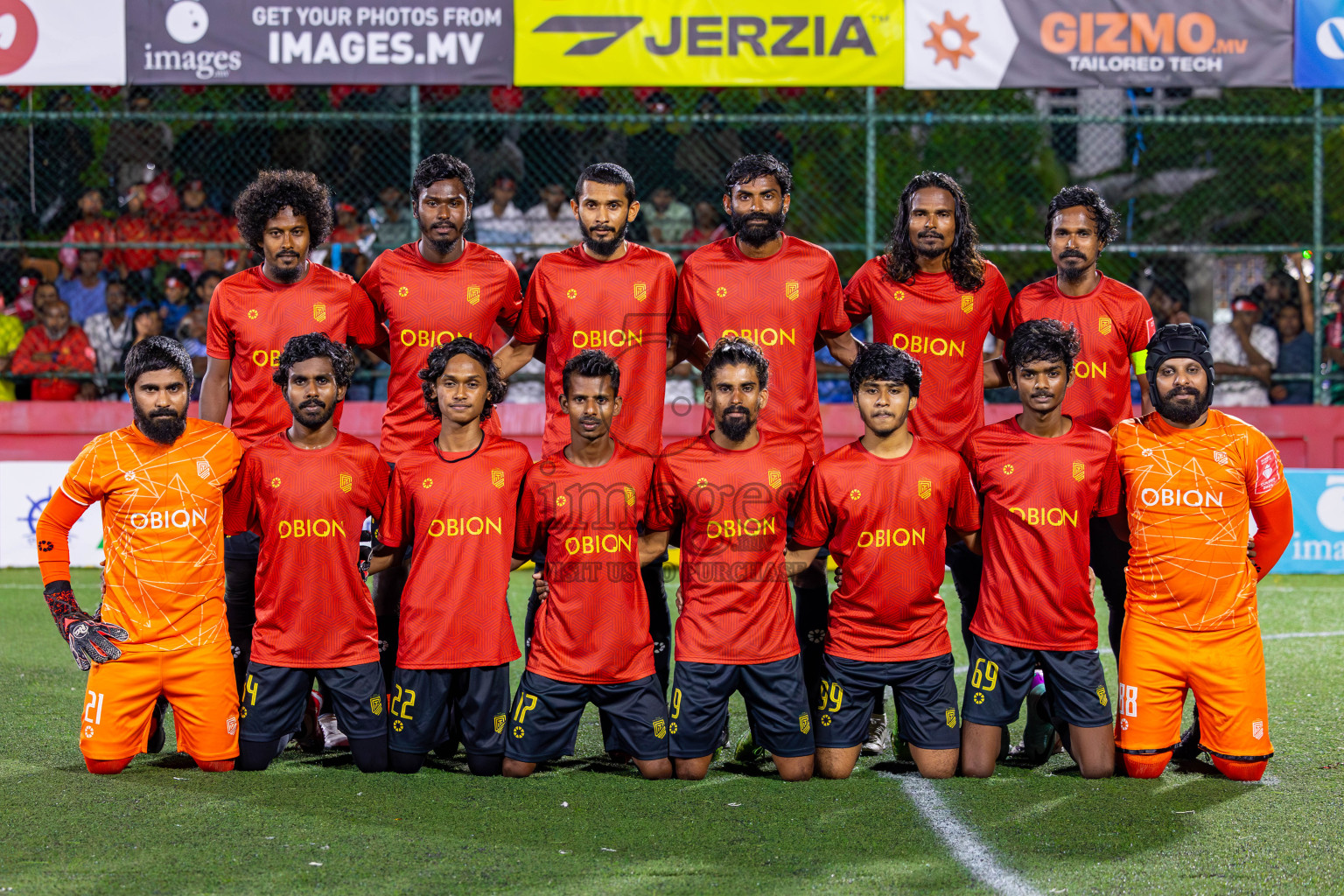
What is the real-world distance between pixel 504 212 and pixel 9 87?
456 centimetres

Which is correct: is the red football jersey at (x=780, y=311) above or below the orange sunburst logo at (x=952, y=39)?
below

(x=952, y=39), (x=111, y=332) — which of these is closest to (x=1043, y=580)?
(x=952, y=39)

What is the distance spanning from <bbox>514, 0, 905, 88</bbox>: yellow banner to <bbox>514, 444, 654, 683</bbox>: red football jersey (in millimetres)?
6010

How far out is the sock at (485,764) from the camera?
16.1 ft

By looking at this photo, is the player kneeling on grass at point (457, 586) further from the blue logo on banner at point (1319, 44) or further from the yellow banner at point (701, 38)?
the blue logo on banner at point (1319, 44)

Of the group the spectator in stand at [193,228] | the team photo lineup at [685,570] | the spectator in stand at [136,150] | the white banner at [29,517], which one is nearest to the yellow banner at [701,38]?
the spectator in stand at [193,228]

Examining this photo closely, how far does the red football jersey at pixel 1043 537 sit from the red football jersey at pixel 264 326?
8.56 feet

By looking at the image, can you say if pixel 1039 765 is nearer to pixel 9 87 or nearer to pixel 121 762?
pixel 121 762

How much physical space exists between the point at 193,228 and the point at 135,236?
480 mm

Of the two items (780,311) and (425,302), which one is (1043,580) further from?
(425,302)

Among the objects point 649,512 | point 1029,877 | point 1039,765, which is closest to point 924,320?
point 649,512

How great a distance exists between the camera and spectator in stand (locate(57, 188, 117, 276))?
37.6 ft

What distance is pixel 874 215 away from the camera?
1091 centimetres

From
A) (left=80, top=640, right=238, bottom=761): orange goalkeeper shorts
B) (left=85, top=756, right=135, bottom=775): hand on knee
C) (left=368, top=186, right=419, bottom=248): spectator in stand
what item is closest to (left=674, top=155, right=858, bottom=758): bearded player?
(left=80, top=640, right=238, bottom=761): orange goalkeeper shorts
